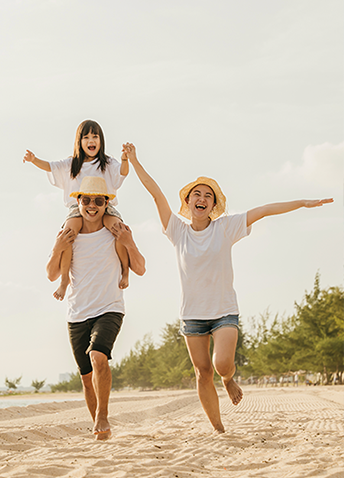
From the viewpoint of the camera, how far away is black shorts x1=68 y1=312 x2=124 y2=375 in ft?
17.1

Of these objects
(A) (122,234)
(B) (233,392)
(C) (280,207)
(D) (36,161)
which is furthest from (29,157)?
(B) (233,392)

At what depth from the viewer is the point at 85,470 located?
347 cm

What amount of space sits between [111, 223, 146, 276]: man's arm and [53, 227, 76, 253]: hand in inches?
18.4

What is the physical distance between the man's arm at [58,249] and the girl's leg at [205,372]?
169 cm

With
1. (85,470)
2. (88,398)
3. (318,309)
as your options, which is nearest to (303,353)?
(318,309)

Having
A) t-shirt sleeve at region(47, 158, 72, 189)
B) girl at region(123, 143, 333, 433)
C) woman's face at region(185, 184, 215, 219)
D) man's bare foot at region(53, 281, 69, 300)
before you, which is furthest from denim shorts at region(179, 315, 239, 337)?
t-shirt sleeve at region(47, 158, 72, 189)

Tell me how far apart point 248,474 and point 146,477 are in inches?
28.2

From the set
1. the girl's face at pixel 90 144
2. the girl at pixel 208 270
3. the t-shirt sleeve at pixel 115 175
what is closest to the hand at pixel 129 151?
the girl at pixel 208 270

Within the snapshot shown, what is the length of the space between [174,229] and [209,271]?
71 centimetres

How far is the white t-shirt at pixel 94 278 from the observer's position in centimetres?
545

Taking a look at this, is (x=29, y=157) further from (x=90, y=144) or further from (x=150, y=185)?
(x=150, y=185)

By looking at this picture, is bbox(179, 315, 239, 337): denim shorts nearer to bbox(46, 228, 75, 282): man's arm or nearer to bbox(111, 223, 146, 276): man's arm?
bbox(111, 223, 146, 276): man's arm

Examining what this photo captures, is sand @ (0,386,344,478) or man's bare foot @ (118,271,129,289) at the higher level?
man's bare foot @ (118,271,129,289)

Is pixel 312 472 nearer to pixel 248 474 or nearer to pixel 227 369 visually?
pixel 248 474
